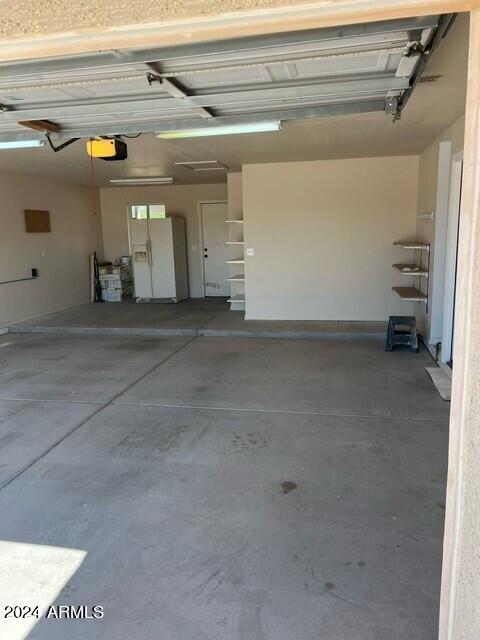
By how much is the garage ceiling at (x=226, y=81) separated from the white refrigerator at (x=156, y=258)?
545 centimetres

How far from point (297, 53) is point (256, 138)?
8.65ft

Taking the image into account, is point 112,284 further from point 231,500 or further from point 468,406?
point 468,406

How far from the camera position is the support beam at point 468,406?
1.08 meters

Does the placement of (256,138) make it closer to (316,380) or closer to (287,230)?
(287,230)

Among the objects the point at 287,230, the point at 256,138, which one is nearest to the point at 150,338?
the point at 287,230

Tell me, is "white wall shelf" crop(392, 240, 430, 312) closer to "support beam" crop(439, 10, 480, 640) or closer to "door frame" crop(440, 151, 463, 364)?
"door frame" crop(440, 151, 463, 364)

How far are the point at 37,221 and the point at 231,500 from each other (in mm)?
6839

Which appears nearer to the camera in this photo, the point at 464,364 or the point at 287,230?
the point at 464,364

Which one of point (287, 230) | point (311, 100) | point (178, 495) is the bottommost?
point (178, 495)

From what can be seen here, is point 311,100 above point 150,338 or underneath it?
above

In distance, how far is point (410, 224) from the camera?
656 centimetres

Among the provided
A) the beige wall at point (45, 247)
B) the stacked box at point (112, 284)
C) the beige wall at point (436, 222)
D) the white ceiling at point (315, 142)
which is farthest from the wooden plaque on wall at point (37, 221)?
the beige wall at point (436, 222)

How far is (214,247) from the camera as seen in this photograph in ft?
32.6

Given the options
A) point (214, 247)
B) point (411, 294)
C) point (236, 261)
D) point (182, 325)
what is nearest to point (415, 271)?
point (411, 294)
